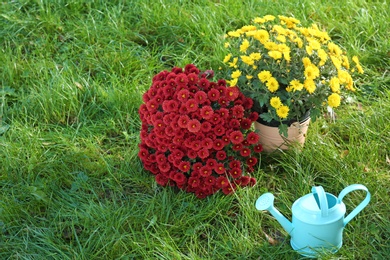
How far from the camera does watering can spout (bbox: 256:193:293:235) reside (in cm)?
271

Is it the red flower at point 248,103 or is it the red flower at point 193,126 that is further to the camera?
the red flower at point 248,103

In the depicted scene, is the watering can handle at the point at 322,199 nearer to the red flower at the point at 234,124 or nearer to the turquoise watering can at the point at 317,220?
the turquoise watering can at the point at 317,220

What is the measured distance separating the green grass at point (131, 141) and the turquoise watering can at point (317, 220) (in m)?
0.08

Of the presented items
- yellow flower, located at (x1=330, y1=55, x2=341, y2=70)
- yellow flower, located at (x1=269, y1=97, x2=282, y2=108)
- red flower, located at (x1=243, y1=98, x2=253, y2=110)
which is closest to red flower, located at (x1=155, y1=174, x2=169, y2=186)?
red flower, located at (x1=243, y1=98, x2=253, y2=110)

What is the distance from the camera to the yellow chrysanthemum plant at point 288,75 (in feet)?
9.80

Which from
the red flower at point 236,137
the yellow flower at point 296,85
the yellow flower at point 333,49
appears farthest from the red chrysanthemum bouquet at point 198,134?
the yellow flower at point 333,49

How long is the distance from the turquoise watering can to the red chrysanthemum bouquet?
1.30 feet

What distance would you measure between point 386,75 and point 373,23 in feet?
1.53

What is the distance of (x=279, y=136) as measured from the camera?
10.6 feet

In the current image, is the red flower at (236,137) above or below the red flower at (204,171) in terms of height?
above

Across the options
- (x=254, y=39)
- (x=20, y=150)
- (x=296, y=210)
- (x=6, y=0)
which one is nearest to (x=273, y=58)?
(x=254, y=39)

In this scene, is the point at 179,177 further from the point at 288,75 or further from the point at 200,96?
the point at 288,75

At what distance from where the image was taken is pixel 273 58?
3.06m

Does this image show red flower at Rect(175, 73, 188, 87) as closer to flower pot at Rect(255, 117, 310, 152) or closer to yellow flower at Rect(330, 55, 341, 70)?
flower pot at Rect(255, 117, 310, 152)
